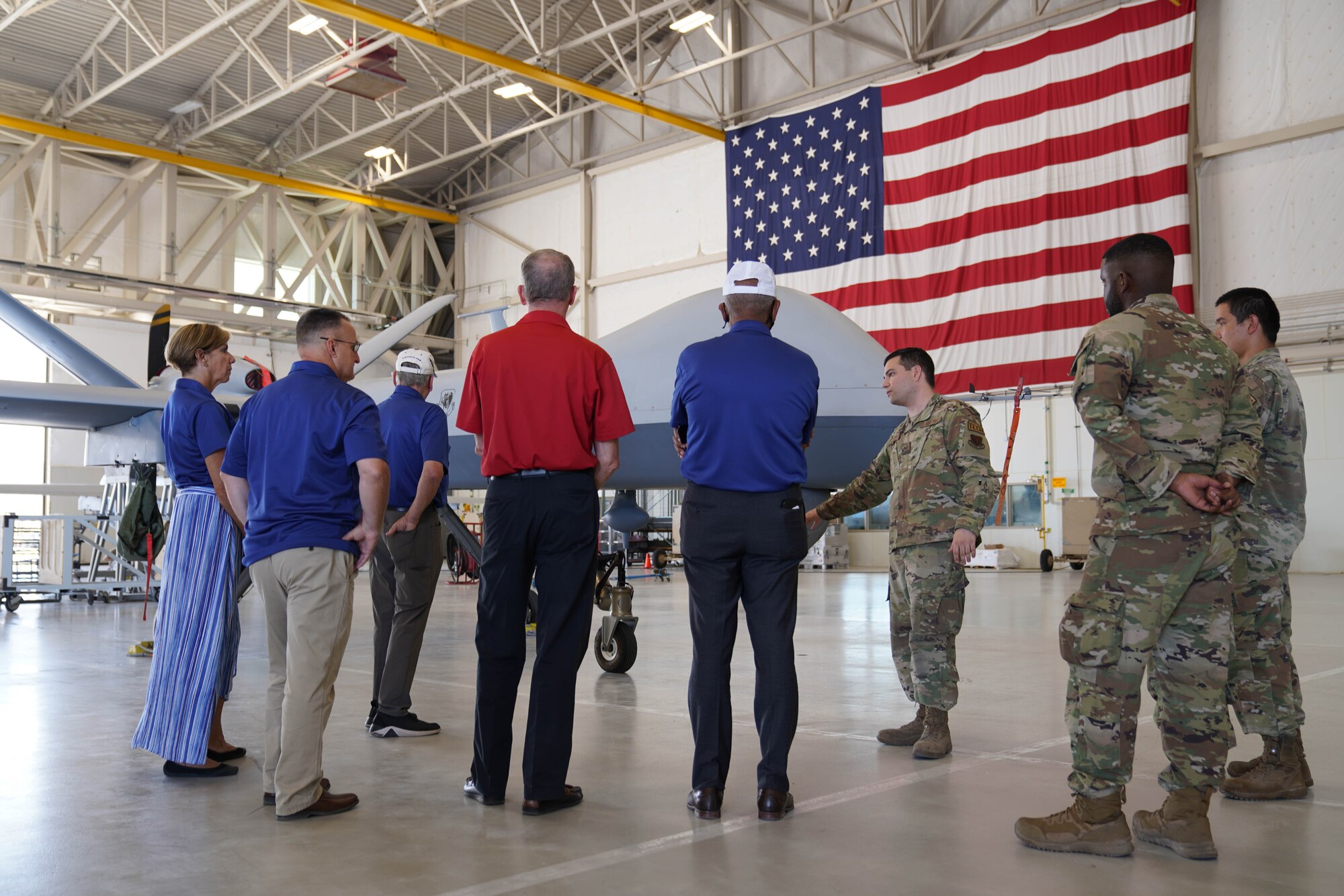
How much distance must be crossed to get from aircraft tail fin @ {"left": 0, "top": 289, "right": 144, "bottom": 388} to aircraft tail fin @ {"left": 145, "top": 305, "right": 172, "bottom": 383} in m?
0.35

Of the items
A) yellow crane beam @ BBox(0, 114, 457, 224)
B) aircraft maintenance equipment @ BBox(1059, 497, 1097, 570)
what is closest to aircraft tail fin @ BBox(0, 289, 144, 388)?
yellow crane beam @ BBox(0, 114, 457, 224)

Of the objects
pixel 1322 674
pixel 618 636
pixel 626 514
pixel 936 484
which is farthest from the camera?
pixel 626 514

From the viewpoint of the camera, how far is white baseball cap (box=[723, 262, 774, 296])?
3.35 metres

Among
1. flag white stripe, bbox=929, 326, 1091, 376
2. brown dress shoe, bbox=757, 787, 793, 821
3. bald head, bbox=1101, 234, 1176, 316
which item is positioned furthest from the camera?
flag white stripe, bbox=929, 326, 1091, 376

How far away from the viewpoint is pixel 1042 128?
16906mm

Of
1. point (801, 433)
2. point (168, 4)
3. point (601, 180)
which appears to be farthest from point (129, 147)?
point (801, 433)

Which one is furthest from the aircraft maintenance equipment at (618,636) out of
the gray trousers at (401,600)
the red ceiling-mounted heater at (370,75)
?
the red ceiling-mounted heater at (370,75)

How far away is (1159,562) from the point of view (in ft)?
8.83

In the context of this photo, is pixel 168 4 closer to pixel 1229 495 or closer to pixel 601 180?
pixel 601 180

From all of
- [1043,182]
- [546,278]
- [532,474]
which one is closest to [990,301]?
[1043,182]

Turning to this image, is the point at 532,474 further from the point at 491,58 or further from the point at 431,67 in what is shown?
the point at 431,67

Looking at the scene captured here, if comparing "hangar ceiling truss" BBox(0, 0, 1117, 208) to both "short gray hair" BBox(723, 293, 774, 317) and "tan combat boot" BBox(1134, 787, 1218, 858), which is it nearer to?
"short gray hair" BBox(723, 293, 774, 317)

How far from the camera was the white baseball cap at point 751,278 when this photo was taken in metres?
3.35

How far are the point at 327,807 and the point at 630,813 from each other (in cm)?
95
